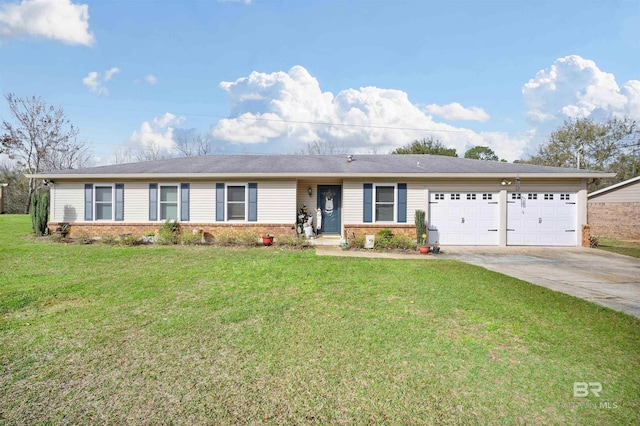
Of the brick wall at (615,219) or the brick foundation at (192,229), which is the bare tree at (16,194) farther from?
the brick wall at (615,219)

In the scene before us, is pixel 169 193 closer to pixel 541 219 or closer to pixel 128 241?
pixel 128 241

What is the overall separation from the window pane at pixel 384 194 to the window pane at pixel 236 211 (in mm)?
5308

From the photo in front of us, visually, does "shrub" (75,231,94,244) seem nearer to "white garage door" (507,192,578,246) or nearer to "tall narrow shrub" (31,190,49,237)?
"tall narrow shrub" (31,190,49,237)

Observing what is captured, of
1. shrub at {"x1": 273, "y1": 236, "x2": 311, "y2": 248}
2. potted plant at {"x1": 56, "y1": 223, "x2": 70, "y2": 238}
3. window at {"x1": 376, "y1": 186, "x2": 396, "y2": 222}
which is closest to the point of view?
shrub at {"x1": 273, "y1": 236, "x2": 311, "y2": 248}

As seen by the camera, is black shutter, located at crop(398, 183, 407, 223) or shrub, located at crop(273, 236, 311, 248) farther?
black shutter, located at crop(398, 183, 407, 223)

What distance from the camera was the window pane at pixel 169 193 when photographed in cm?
1232

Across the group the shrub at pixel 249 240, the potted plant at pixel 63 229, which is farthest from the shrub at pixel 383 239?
the potted plant at pixel 63 229

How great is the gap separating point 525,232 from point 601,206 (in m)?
7.87

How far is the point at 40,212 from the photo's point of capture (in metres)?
12.4

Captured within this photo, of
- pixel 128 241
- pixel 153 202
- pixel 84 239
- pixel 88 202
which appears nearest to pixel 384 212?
pixel 153 202

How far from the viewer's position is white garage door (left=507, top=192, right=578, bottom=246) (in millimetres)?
11625

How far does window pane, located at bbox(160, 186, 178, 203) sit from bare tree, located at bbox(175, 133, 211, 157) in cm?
2233

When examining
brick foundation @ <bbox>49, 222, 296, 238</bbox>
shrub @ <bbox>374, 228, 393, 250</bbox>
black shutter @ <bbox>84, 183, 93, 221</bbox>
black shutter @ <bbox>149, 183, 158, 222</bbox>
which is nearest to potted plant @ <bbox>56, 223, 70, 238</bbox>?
brick foundation @ <bbox>49, 222, 296, 238</bbox>

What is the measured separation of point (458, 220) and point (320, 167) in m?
5.67
